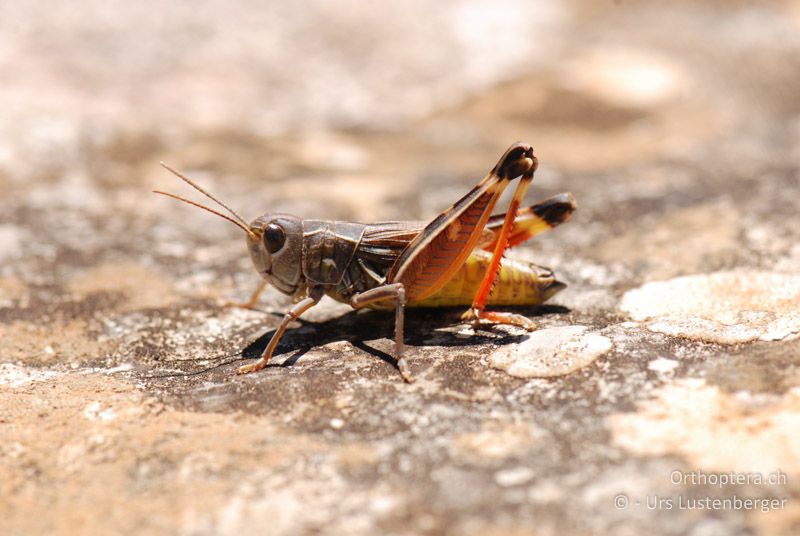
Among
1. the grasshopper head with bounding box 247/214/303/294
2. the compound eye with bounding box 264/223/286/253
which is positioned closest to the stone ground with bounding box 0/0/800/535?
the grasshopper head with bounding box 247/214/303/294

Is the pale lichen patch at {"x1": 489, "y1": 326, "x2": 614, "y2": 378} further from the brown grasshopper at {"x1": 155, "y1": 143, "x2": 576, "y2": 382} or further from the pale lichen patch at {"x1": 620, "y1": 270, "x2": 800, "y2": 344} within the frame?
the pale lichen patch at {"x1": 620, "y1": 270, "x2": 800, "y2": 344}

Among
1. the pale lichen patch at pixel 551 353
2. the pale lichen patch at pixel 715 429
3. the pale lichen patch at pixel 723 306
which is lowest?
the pale lichen patch at pixel 715 429

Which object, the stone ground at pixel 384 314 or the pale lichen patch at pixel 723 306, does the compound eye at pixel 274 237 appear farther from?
the pale lichen patch at pixel 723 306

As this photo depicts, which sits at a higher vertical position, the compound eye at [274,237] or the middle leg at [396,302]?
the compound eye at [274,237]

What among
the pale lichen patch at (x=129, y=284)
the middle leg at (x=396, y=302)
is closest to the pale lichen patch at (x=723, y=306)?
the middle leg at (x=396, y=302)

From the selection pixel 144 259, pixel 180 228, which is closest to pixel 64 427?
pixel 144 259

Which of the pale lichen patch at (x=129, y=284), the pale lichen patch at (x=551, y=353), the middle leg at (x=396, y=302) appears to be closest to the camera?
the pale lichen patch at (x=551, y=353)
